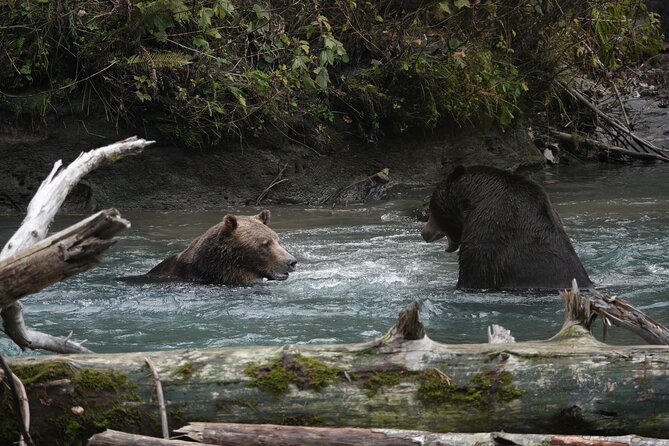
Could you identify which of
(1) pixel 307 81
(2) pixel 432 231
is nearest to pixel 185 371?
(2) pixel 432 231

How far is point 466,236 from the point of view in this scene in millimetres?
8062

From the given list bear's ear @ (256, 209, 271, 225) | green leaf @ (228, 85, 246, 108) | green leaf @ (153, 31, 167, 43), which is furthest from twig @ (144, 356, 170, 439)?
green leaf @ (153, 31, 167, 43)

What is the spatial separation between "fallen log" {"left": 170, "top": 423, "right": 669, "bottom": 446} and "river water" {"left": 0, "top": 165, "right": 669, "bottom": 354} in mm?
2786

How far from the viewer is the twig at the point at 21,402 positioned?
3777 millimetres

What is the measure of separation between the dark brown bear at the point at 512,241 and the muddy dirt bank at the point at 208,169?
5.59 m

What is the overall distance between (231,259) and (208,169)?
15.1 feet

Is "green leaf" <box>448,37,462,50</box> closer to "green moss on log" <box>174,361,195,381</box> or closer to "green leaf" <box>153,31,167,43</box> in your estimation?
"green leaf" <box>153,31,167,43</box>

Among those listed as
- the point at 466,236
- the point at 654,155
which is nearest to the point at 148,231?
the point at 466,236

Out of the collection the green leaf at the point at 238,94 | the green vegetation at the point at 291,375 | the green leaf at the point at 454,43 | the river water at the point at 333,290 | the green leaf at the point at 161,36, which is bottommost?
the river water at the point at 333,290

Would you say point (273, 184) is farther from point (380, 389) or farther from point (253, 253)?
point (380, 389)

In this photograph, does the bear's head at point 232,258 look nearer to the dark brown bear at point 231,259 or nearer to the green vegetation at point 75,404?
the dark brown bear at point 231,259

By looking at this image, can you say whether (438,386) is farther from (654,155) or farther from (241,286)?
(654,155)

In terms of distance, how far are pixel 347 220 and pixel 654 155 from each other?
279 inches

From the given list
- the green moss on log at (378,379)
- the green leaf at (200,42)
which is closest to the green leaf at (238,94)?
the green leaf at (200,42)
